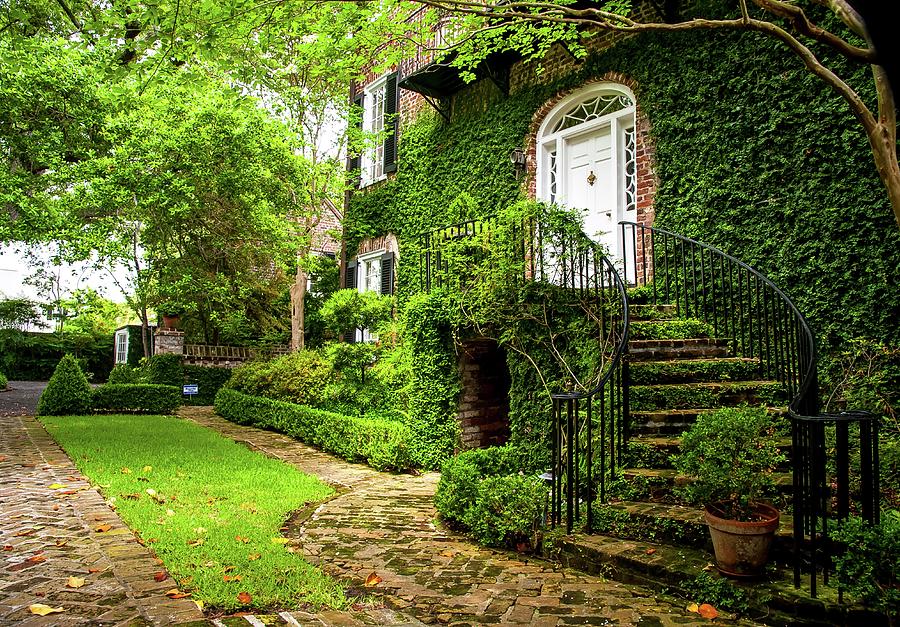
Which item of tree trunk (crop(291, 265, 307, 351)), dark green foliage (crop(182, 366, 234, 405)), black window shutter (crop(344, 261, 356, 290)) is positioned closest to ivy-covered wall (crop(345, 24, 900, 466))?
black window shutter (crop(344, 261, 356, 290))

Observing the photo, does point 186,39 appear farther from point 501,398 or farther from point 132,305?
point 132,305

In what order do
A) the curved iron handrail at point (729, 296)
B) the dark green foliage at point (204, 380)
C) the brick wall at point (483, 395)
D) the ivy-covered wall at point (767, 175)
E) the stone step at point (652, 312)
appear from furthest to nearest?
the dark green foliage at point (204, 380) < the brick wall at point (483, 395) < the stone step at point (652, 312) < the ivy-covered wall at point (767, 175) < the curved iron handrail at point (729, 296)

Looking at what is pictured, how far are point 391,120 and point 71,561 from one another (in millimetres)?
11985

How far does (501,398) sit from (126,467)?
528cm

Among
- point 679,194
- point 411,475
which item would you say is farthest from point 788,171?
point 411,475

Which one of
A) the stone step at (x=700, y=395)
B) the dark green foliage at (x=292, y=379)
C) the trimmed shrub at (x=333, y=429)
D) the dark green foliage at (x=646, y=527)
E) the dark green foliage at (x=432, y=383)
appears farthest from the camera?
the dark green foliage at (x=292, y=379)

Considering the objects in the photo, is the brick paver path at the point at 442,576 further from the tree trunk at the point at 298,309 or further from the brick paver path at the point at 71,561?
the tree trunk at the point at 298,309

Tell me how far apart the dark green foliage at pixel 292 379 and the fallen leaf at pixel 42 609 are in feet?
27.0

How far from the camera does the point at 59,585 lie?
3.79 metres

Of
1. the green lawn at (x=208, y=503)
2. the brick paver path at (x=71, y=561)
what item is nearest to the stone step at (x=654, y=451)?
the green lawn at (x=208, y=503)

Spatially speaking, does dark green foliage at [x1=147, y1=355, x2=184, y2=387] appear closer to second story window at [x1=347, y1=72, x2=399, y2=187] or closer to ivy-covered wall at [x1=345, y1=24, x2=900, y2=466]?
second story window at [x1=347, y1=72, x2=399, y2=187]

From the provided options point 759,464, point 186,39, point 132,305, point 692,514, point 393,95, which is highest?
point 393,95

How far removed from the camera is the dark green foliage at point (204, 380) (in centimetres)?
1702

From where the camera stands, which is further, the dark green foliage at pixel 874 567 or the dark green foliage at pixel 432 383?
the dark green foliage at pixel 432 383
